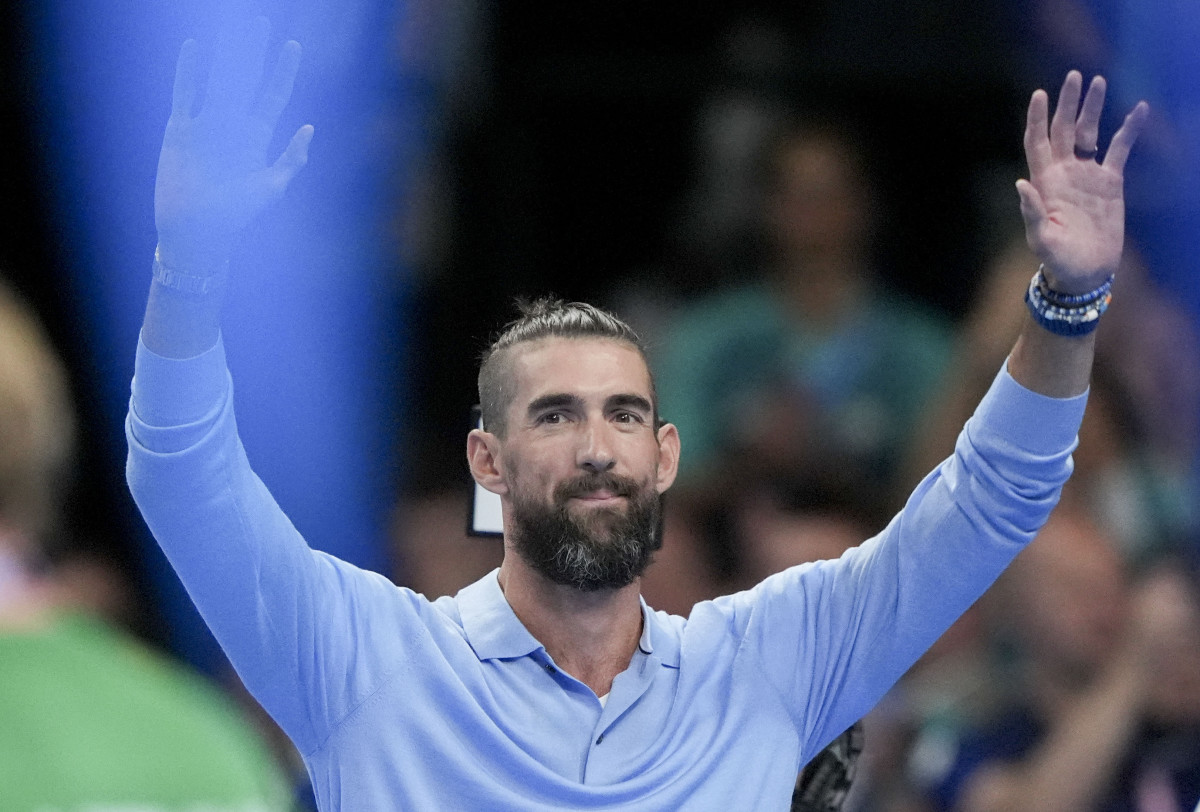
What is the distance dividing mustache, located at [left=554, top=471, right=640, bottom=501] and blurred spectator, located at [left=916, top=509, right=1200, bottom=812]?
1.41 meters

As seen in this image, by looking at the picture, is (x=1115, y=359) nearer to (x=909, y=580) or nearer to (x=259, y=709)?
(x=909, y=580)

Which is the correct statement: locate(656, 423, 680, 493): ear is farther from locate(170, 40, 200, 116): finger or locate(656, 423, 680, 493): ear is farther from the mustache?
locate(170, 40, 200, 116): finger

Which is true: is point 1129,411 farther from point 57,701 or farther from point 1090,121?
point 57,701

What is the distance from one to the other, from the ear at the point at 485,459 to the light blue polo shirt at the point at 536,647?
0.46ft

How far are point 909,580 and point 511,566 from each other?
53 centimetres

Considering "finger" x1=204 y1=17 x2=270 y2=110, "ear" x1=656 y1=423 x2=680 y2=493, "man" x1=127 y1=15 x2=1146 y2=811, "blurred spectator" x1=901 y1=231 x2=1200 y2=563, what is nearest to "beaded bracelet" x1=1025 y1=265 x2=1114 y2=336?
"man" x1=127 y1=15 x2=1146 y2=811

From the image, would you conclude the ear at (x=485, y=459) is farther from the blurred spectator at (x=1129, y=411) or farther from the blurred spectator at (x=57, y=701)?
the blurred spectator at (x=1129, y=411)

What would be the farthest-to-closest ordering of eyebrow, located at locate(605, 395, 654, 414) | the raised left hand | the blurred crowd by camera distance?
the blurred crowd < eyebrow, located at locate(605, 395, 654, 414) < the raised left hand

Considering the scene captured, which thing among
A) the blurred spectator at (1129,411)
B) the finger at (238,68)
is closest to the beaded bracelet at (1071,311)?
the finger at (238,68)

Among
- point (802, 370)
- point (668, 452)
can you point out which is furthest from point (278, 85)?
point (802, 370)

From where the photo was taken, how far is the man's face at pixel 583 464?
1.97m

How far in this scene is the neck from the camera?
2.03 metres

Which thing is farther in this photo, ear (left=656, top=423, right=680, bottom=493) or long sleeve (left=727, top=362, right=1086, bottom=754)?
ear (left=656, top=423, right=680, bottom=493)

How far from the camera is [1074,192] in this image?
199cm
